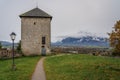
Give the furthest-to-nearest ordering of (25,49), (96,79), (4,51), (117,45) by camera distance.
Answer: (25,49) < (4,51) < (117,45) < (96,79)

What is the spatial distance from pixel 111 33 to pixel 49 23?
32076 mm

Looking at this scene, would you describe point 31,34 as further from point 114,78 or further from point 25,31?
point 114,78

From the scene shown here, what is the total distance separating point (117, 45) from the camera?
90.5 feet

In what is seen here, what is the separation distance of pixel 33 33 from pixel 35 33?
0.41 m

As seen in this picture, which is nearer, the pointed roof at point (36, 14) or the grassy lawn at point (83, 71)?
the grassy lawn at point (83, 71)

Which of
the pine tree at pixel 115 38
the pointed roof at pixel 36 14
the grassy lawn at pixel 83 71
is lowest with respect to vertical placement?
the grassy lawn at pixel 83 71

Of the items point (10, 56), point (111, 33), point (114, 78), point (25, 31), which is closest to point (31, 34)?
point (25, 31)

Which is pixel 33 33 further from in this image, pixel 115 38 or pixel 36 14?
pixel 115 38

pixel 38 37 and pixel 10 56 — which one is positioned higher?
pixel 38 37

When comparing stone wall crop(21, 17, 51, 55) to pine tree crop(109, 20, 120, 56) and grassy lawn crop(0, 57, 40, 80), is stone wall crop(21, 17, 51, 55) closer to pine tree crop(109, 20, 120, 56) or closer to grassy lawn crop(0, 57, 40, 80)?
grassy lawn crop(0, 57, 40, 80)

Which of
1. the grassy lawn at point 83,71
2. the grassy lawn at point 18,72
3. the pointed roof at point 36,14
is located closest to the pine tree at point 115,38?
the grassy lawn at point 83,71

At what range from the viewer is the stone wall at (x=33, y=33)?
59156 millimetres

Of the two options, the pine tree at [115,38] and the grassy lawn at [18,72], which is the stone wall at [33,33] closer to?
the grassy lawn at [18,72]

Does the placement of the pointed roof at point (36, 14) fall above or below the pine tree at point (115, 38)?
above
